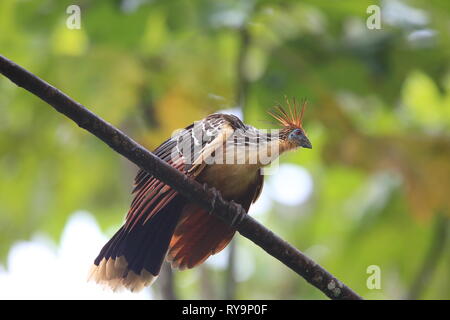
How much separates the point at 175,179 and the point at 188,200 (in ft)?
0.37

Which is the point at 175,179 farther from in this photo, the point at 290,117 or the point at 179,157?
the point at 290,117

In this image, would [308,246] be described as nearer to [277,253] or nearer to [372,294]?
[372,294]

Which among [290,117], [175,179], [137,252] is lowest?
[137,252]

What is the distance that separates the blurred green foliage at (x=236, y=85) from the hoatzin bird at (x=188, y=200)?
0.72 meters

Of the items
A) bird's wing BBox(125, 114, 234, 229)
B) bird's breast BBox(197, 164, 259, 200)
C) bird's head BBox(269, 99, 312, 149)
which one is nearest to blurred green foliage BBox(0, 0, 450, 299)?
bird's breast BBox(197, 164, 259, 200)

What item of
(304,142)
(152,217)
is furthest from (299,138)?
(152,217)

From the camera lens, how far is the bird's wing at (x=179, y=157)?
1693mm

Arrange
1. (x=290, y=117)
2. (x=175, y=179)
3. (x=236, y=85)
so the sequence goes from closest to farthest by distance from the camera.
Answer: (x=175, y=179) < (x=290, y=117) < (x=236, y=85)

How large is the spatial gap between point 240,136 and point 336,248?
3.28 m

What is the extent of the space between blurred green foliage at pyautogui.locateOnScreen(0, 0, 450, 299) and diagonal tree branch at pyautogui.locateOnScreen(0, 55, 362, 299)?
3.18 ft

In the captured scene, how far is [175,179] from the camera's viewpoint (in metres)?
1.61

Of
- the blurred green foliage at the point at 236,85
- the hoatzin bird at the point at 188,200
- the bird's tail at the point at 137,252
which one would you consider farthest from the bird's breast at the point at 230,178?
the blurred green foliage at the point at 236,85

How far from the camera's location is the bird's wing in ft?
5.56

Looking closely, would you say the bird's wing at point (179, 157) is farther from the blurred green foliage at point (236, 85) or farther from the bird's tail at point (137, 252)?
the blurred green foliage at point (236, 85)
